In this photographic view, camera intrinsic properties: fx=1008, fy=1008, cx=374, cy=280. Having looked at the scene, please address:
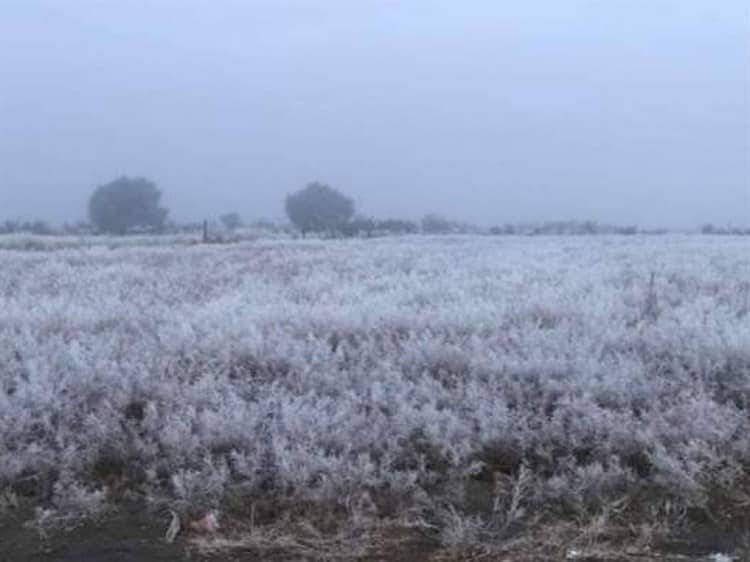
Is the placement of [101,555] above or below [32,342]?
below

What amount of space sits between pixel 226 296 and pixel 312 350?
4920 mm

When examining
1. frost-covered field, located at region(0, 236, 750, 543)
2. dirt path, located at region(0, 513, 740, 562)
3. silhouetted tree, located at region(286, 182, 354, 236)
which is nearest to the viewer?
dirt path, located at region(0, 513, 740, 562)

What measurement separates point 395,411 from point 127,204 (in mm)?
93905

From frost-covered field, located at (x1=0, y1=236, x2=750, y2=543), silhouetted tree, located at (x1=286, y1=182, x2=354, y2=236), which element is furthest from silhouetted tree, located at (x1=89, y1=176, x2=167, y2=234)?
frost-covered field, located at (x1=0, y1=236, x2=750, y2=543)

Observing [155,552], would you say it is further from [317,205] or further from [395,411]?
[317,205]

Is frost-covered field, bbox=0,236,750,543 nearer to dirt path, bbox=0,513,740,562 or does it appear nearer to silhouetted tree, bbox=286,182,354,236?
dirt path, bbox=0,513,740,562

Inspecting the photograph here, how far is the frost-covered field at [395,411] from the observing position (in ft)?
19.4

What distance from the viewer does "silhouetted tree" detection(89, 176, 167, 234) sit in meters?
95.9

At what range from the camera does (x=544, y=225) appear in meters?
67.9

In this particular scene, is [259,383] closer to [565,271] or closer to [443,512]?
[443,512]

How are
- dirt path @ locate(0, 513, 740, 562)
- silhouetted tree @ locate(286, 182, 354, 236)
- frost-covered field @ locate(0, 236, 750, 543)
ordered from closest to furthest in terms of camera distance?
dirt path @ locate(0, 513, 740, 562) < frost-covered field @ locate(0, 236, 750, 543) < silhouetted tree @ locate(286, 182, 354, 236)

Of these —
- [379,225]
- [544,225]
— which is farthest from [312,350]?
[544,225]

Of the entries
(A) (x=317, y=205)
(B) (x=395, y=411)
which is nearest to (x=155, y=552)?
(B) (x=395, y=411)

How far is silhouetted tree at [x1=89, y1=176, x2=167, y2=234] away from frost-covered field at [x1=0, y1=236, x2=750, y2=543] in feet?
286
